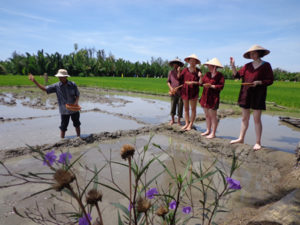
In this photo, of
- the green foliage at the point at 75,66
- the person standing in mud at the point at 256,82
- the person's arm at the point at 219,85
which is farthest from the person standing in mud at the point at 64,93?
the green foliage at the point at 75,66

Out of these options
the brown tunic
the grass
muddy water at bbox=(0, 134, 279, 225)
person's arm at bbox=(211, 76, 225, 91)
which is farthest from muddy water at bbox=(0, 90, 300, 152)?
the grass

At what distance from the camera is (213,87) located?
352 cm

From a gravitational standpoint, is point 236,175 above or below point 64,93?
below

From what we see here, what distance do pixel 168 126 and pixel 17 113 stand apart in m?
4.83

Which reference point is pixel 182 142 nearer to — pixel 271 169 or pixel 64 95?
pixel 271 169

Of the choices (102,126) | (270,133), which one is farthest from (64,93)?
(270,133)

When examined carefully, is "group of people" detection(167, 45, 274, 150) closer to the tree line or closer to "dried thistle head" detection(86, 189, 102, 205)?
"dried thistle head" detection(86, 189, 102, 205)

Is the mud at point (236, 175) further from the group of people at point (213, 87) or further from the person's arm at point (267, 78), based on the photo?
the person's arm at point (267, 78)

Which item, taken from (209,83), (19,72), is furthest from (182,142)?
(19,72)

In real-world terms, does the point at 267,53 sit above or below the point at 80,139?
above

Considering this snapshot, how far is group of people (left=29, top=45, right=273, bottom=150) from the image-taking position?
10.0 ft

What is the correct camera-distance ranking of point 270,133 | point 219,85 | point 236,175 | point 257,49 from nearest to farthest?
point 236,175 < point 257,49 < point 219,85 < point 270,133

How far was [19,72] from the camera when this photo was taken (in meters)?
26.3

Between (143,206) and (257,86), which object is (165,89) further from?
(143,206)
